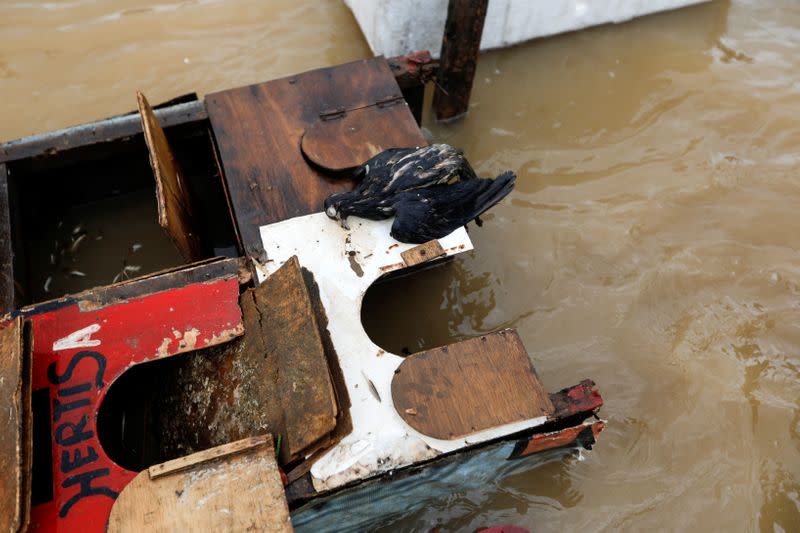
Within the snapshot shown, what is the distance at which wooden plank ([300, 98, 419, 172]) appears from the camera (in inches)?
115

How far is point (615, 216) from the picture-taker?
383 cm

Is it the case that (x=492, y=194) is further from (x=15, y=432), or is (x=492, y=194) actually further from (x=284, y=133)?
(x=15, y=432)

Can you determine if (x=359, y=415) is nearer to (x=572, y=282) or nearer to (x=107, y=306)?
(x=107, y=306)

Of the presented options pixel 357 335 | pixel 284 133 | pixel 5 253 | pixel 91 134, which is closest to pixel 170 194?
pixel 284 133

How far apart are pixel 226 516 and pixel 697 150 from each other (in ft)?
13.0

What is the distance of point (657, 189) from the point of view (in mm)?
3971

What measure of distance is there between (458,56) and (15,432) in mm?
3181

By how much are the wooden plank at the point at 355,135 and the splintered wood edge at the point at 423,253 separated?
1.94ft

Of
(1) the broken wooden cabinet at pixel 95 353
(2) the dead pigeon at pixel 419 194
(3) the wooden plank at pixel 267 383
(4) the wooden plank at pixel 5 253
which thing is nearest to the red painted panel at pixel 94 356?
(1) the broken wooden cabinet at pixel 95 353

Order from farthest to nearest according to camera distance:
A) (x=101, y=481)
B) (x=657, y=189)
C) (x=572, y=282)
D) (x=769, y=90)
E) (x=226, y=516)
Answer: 1. (x=769, y=90)
2. (x=657, y=189)
3. (x=572, y=282)
4. (x=101, y=481)
5. (x=226, y=516)

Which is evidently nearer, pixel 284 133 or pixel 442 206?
pixel 442 206

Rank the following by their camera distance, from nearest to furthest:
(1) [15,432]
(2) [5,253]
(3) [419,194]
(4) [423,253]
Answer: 1. (1) [15,432]
2. (4) [423,253]
3. (3) [419,194]
4. (2) [5,253]

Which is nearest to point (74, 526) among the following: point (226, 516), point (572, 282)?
point (226, 516)

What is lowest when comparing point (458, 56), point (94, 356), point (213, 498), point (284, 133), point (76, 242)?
point (76, 242)
